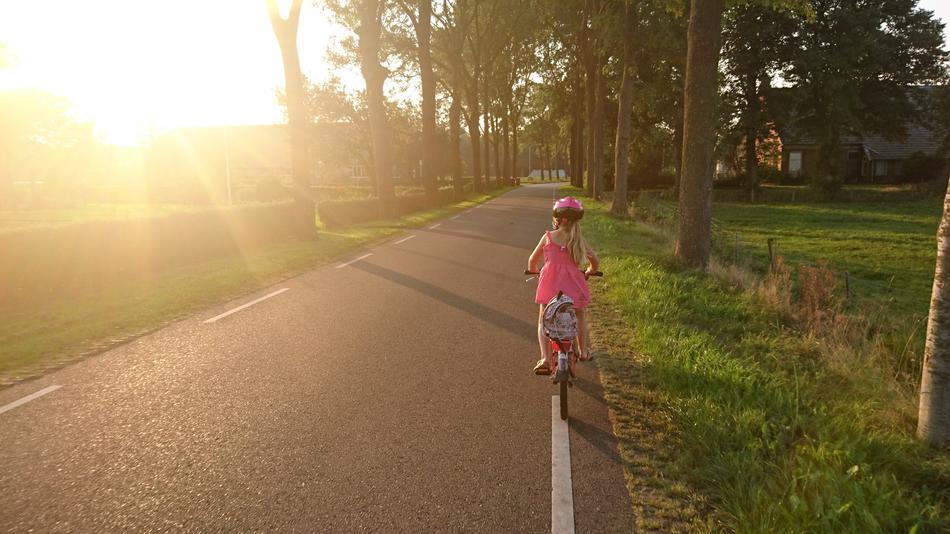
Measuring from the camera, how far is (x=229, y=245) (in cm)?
1670

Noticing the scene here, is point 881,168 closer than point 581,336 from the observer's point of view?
No

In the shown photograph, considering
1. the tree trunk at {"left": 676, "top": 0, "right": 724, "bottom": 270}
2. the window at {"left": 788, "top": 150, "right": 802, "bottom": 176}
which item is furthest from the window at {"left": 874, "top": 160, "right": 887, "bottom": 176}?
the tree trunk at {"left": 676, "top": 0, "right": 724, "bottom": 270}

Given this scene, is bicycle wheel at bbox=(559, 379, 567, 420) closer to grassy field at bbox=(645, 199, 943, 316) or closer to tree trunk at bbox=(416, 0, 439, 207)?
grassy field at bbox=(645, 199, 943, 316)

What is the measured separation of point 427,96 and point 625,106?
1171 centimetres

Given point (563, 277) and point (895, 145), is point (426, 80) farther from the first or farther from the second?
point (895, 145)

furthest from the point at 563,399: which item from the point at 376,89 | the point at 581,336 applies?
the point at 376,89

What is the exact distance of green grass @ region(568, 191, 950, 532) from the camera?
10.4ft

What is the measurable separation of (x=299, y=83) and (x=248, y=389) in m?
14.9

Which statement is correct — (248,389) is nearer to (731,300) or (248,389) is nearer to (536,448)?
(536,448)

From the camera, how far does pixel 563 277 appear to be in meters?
5.27

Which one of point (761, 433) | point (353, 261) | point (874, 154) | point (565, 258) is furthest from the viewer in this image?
point (874, 154)

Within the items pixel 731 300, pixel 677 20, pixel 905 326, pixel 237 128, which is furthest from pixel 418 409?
pixel 237 128

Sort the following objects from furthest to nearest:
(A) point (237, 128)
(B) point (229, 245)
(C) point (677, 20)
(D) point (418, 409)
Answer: (A) point (237, 128) < (C) point (677, 20) < (B) point (229, 245) < (D) point (418, 409)

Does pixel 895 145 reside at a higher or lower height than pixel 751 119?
lower
